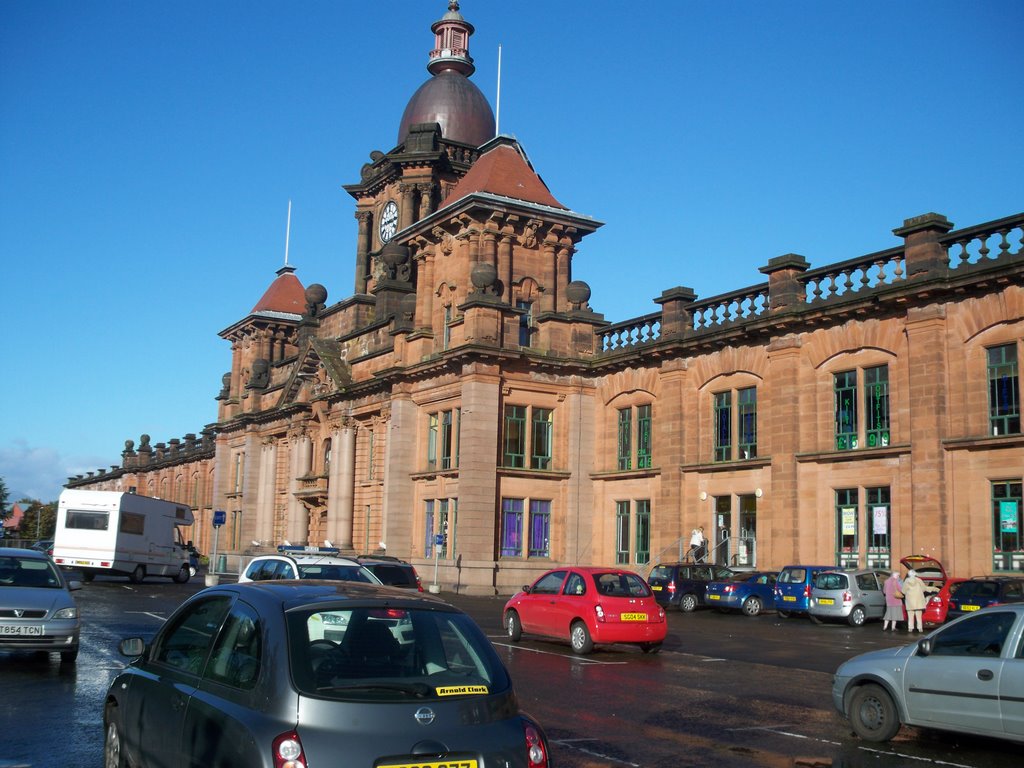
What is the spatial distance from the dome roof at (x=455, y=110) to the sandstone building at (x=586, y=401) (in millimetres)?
149

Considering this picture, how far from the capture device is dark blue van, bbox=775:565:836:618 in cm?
2855

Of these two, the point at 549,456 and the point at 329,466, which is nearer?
the point at 549,456

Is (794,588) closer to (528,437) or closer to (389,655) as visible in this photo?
(528,437)

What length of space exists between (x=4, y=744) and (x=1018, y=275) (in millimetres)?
25376

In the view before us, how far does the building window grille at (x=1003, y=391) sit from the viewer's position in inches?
1088

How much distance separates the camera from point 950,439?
93.8ft

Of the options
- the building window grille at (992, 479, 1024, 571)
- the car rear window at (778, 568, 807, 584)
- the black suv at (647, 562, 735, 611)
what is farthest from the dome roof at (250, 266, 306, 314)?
the building window grille at (992, 479, 1024, 571)

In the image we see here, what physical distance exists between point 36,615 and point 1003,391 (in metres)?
23.6

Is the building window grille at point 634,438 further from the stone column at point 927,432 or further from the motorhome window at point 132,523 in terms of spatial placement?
the motorhome window at point 132,523

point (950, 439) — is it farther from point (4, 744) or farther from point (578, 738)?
point (4, 744)

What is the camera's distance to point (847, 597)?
2730 cm

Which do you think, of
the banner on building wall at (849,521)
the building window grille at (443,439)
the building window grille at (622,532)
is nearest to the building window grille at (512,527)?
the building window grille at (443,439)

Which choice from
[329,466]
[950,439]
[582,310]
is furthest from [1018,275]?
[329,466]

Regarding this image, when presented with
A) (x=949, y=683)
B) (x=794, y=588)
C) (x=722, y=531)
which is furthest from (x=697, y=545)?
(x=949, y=683)
